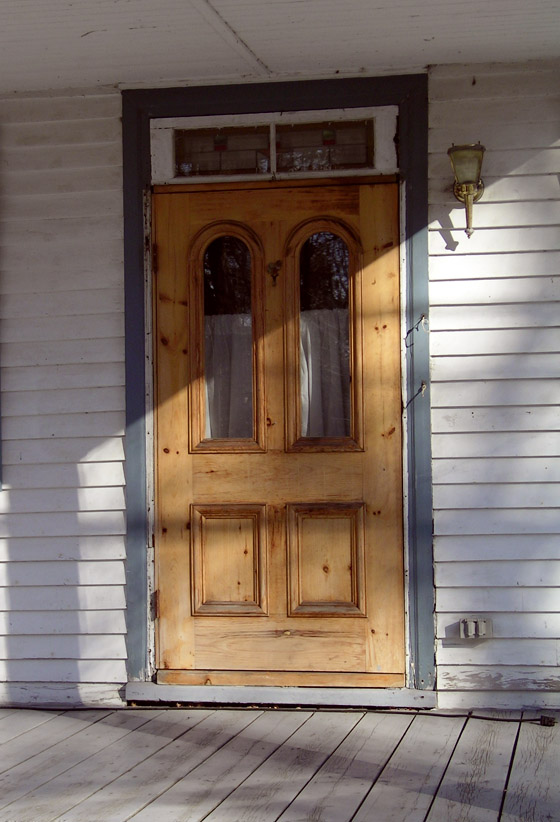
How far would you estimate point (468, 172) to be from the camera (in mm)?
3979

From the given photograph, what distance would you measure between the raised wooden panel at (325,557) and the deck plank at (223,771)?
0.47m

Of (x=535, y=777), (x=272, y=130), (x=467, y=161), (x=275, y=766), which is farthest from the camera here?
(x=272, y=130)

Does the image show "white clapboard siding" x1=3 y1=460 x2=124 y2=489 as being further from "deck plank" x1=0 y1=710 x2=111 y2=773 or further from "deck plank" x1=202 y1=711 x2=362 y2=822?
"deck plank" x1=202 y1=711 x2=362 y2=822

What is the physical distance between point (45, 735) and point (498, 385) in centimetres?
231

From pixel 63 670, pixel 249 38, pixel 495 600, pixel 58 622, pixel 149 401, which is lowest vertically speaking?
pixel 63 670

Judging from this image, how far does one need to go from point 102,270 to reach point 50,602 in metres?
1.47

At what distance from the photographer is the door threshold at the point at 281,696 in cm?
403

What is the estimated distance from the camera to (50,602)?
4.27 m

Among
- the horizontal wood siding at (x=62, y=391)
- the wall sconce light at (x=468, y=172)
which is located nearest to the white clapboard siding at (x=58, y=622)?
the horizontal wood siding at (x=62, y=391)

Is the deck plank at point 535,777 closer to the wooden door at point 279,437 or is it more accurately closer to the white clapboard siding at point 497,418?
the wooden door at point 279,437

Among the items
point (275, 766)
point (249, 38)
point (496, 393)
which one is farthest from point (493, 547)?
point (249, 38)

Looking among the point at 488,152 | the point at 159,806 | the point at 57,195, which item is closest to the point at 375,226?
the point at 488,152

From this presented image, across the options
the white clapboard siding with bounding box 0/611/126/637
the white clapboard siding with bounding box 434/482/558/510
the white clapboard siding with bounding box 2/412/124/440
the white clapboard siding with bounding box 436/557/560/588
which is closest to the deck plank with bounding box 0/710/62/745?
the white clapboard siding with bounding box 0/611/126/637

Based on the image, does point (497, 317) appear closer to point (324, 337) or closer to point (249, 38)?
point (324, 337)
